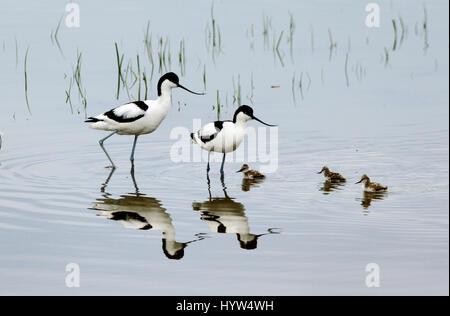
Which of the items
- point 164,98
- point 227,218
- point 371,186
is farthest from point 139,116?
point 371,186

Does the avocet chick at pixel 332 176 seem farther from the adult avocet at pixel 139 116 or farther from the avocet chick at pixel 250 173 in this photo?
the adult avocet at pixel 139 116

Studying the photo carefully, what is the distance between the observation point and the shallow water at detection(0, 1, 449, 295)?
8305 millimetres

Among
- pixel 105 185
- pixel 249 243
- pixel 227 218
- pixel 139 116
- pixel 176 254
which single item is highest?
pixel 139 116

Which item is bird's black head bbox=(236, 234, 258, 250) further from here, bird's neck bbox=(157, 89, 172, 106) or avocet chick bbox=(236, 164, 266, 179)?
bird's neck bbox=(157, 89, 172, 106)

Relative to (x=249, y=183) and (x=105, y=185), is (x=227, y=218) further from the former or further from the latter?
(x=105, y=185)

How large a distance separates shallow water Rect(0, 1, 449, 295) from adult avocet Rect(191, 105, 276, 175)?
0.39m

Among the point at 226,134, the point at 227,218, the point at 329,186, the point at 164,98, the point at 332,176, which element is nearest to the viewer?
the point at 227,218

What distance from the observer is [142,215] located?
400 inches

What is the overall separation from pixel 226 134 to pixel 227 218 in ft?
7.55

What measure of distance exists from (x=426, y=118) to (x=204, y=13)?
30.2 ft

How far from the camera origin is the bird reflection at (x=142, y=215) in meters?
8.88

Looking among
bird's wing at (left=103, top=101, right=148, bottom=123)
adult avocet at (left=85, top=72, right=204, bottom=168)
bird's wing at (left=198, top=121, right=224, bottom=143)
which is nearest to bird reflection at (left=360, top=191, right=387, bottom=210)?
bird's wing at (left=198, top=121, right=224, bottom=143)

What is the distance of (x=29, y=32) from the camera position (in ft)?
69.1

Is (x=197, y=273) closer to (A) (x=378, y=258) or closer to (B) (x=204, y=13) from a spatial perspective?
(A) (x=378, y=258)
